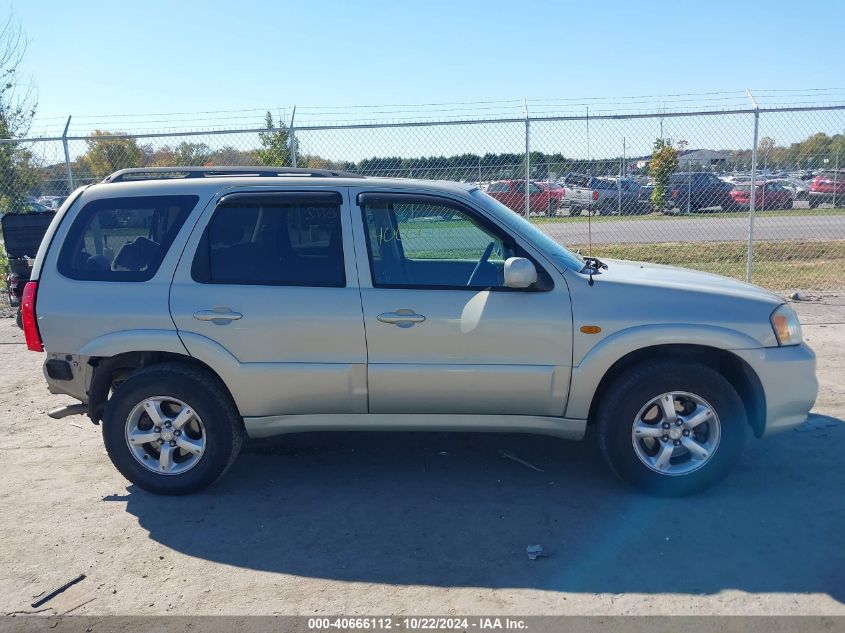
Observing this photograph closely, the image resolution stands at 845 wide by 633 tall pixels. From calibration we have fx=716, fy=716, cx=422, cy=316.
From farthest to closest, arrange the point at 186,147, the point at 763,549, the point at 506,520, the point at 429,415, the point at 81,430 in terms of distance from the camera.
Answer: the point at 186,147
the point at 81,430
the point at 429,415
the point at 506,520
the point at 763,549

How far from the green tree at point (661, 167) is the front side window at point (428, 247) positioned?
5808 millimetres

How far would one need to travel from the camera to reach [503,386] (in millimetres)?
4297

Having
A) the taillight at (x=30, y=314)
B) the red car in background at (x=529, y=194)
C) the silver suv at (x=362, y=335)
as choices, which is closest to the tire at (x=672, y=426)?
the silver suv at (x=362, y=335)

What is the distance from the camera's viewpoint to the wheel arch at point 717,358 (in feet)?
14.1

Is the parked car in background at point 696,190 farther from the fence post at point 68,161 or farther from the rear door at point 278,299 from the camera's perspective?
the fence post at point 68,161

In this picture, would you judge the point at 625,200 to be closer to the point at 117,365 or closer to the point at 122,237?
the point at 122,237

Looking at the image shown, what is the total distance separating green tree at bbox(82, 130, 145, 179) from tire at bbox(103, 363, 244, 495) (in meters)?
6.92

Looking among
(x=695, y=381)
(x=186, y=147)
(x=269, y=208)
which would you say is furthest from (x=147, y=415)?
(x=186, y=147)

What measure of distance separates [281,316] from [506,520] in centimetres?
179

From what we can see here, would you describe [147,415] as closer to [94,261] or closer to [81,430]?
[94,261]

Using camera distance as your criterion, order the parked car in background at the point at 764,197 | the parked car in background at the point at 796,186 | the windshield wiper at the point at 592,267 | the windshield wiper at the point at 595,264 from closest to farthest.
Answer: the windshield wiper at the point at 592,267 → the windshield wiper at the point at 595,264 → the parked car in background at the point at 764,197 → the parked car in background at the point at 796,186

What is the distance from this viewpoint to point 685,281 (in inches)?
179

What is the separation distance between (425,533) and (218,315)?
1.78m

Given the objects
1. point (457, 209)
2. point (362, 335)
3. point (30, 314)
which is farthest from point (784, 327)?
point (30, 314)
